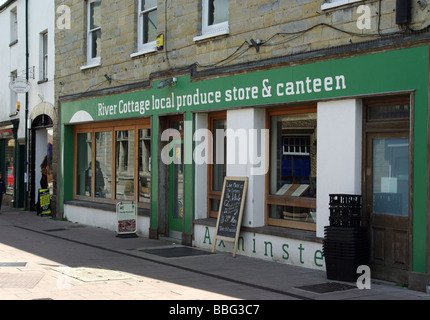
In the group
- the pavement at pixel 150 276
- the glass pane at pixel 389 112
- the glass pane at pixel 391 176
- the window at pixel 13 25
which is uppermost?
the window at pixel 13 25

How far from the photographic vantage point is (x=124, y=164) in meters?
16.2

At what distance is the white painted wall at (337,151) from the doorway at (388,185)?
0.17m

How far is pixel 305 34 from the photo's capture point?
10.1 m

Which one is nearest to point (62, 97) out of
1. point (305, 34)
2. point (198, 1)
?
point (198, 1)

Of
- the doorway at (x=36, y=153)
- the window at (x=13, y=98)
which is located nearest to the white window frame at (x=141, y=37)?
the doorway at (x=36, y=153)

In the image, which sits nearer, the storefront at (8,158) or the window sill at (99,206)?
the window sill at (99,206)

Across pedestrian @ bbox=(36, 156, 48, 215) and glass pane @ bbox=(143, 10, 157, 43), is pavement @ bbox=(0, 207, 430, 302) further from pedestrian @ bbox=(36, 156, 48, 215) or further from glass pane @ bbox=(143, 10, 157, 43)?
pedestrian @ bbox=(36, 156, 48, 215)

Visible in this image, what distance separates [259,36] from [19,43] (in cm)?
1435

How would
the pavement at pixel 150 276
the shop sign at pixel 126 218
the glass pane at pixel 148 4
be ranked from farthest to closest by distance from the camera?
1. the glass pane at pixel 148 4
2. the shop sign at pixel 126 218
3. the pavement at pixel 150 276

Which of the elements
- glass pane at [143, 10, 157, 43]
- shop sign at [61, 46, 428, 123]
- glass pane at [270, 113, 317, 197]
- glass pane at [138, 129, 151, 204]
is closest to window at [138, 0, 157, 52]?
glass pane at [143, 10, 157, 43]

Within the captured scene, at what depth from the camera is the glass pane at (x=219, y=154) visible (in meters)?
12.5

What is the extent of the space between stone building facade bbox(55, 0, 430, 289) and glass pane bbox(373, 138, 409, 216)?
0.8 inches

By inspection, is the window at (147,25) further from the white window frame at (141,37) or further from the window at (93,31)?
the window at (93,31)
